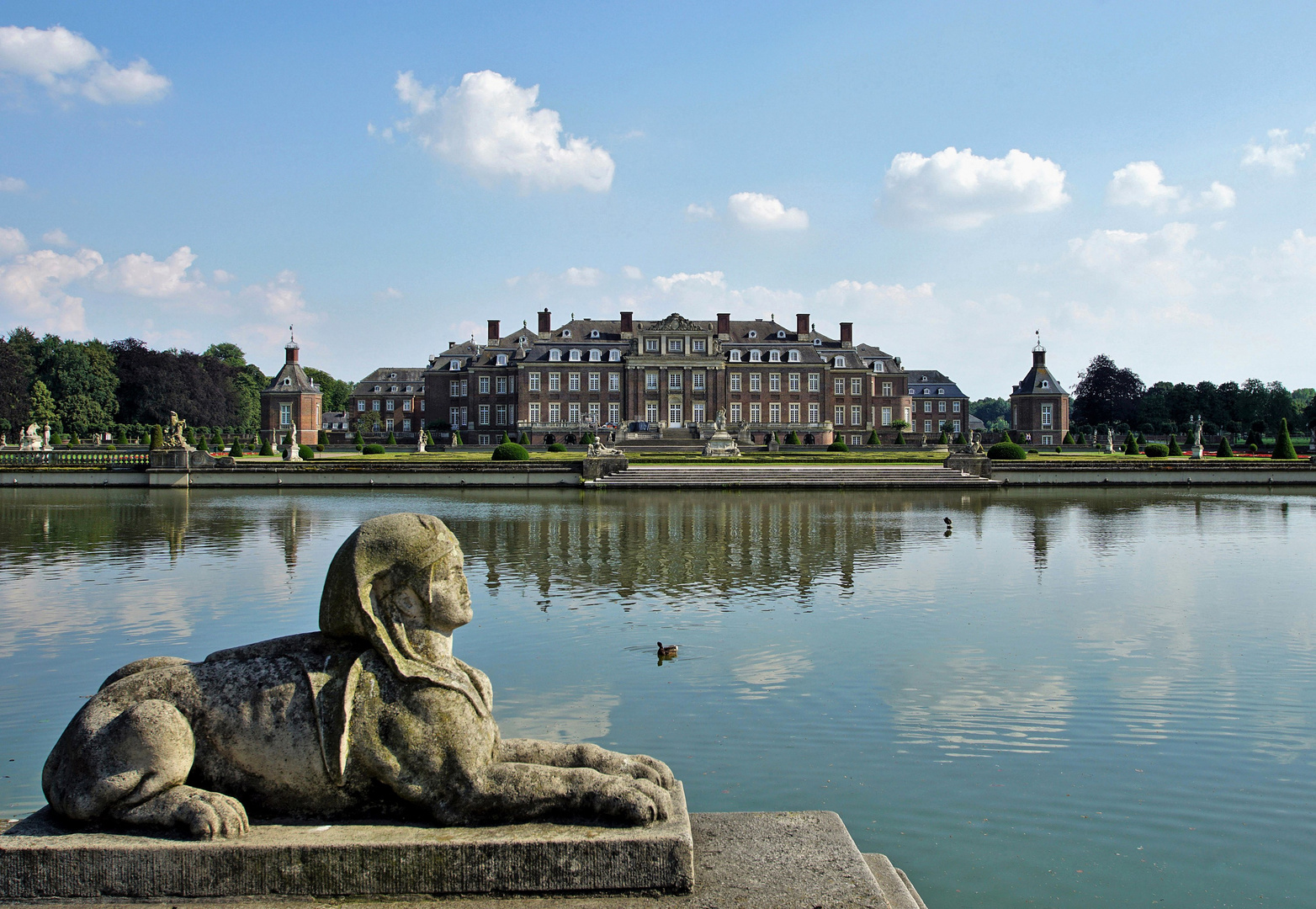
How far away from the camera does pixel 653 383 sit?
68250mm

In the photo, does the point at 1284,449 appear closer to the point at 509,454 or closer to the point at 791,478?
the point at 791,478

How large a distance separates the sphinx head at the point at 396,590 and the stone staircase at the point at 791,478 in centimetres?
2845

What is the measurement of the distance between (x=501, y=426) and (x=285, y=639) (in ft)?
219

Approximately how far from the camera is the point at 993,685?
291 inches

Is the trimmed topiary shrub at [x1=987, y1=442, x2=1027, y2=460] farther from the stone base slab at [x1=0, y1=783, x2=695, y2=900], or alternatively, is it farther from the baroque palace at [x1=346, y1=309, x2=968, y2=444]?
the stone base slab at [x1=0, y1=783, x2=695, y2=900]

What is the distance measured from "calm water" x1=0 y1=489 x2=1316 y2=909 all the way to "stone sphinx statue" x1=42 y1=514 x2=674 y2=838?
1996 mm

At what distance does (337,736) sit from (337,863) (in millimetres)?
384

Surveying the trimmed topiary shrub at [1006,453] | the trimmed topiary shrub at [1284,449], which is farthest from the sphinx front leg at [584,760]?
the trimmed topiary shrub at [1284,449]

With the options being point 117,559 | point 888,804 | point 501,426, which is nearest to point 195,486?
point 117,559

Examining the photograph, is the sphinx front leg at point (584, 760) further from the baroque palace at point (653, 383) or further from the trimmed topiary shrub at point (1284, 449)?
the baroque palace at point (653, 383)

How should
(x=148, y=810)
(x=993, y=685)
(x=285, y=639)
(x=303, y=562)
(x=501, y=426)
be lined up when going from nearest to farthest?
(x=148, y=810)
(x=285, y=639)
(x=993, y=685)
(x=303, y=562)
(x=501, y=426)

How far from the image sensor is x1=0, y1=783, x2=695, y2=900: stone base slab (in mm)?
3016

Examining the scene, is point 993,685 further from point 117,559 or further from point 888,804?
point 117,559

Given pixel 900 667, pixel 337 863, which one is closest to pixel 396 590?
pixel 337 863
